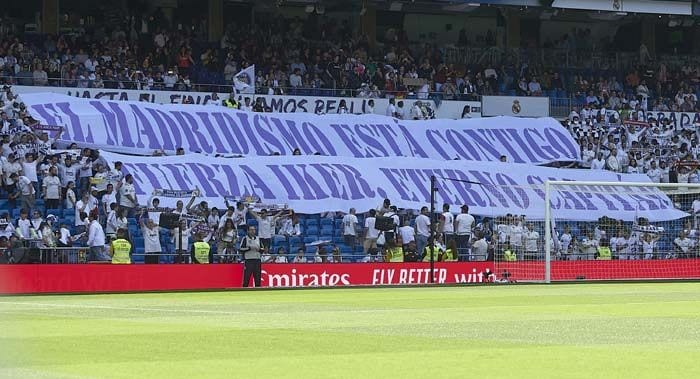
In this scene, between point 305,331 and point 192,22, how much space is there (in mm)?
31892

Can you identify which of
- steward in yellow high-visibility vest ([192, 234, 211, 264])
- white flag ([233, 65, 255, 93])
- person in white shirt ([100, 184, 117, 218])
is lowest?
steward in yellow high-visibility vest ([192, 234, 211, 264])

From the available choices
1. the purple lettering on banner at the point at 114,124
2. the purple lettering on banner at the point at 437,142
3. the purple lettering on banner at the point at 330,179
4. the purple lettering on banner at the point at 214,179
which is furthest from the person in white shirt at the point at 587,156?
the purple lettering on banner at the point at 114,124

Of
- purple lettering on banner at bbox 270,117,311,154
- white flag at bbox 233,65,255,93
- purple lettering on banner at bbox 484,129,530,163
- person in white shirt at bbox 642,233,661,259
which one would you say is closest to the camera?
person in white shirt at bbox 642,233,661,259

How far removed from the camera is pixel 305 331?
14000 mm

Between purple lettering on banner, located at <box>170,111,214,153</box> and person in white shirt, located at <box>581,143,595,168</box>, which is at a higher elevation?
purple lettering on banner, located at <box>170,111,214,153</box>

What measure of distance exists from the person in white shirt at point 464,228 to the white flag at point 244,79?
28.9ft

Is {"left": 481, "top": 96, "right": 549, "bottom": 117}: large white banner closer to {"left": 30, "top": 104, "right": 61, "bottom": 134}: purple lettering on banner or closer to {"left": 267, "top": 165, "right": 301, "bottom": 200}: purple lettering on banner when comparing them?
{"left": 267, "top": 165, "right": 301, "bottom": 200}: purple lettering on banner

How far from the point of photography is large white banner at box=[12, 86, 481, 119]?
38188 mm

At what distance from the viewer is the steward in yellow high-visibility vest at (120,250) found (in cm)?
2834

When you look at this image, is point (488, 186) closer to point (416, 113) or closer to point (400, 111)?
point (416, 113)

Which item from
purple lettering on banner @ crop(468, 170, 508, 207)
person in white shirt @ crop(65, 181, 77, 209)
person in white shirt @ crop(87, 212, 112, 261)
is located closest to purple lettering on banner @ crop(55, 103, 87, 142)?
person in white shirt @ crop(65, 181, 77, 209)

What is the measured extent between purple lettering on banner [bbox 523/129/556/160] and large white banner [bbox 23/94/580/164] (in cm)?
3

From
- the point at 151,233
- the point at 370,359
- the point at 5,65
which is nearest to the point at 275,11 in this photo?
the point at 5,65

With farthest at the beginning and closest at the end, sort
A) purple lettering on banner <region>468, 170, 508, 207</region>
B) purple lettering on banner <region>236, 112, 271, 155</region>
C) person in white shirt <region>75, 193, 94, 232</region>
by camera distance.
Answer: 1. purple lettering on banner <region>236, 112, 271, 155</region>
2. purple lettering on banner <region>468, 170, 508, 207</region>
3. person in white shirt <region>75, 193, 94, 232</region>
